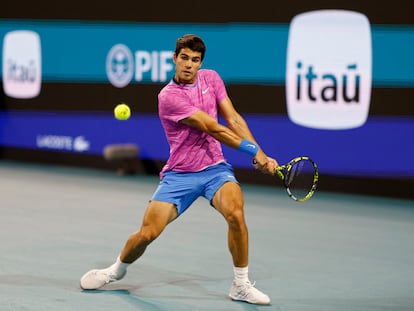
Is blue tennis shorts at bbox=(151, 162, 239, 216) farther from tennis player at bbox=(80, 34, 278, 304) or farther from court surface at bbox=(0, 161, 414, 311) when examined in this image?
court surface at bbox=(0, 161, 414, 311)

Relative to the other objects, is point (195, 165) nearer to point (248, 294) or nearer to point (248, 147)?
point (248, 147)

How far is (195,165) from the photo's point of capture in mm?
5652

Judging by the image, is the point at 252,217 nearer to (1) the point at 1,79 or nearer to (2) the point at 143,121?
(2) the point at 143,121

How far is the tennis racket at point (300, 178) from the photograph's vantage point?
549 centimetres

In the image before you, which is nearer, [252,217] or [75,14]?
[252,217]

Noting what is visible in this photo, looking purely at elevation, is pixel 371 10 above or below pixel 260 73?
above

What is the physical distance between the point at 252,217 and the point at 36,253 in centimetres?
275

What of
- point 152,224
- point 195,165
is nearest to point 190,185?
point 195,165

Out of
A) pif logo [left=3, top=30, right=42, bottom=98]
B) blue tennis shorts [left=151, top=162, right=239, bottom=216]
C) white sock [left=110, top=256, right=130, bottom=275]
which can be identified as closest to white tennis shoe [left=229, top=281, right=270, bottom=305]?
blue tennis shorts [left=151, top=162, right=239, bottom=216]

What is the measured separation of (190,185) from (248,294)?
0.75 metres

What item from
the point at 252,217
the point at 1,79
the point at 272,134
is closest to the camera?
the point at 252,217

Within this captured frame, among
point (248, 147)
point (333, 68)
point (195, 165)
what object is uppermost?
point (333, 68)

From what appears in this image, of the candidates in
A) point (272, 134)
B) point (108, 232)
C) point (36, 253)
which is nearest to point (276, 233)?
point (108, 232)

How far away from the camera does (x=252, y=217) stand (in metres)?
9.21
